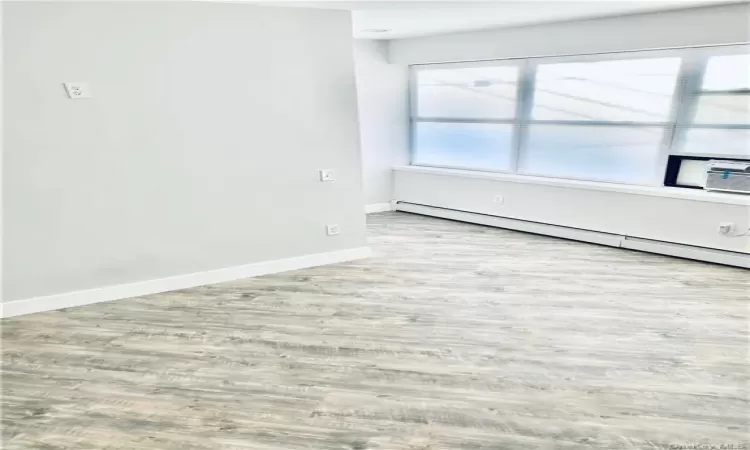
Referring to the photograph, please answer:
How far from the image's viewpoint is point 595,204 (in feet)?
16.9

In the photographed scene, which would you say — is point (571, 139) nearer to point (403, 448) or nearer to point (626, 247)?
point (626, 247)

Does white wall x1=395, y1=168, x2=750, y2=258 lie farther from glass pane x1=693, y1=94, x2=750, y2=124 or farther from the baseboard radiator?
glass pane x1=693, y1=94, x2=750, y2=124

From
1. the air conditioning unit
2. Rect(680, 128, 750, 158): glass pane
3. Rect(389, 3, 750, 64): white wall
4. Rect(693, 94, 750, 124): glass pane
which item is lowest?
the air conditioning unit

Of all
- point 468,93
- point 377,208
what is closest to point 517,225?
point 468,93

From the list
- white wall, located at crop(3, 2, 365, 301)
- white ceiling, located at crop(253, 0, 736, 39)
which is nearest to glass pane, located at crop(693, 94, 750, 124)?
white ceiling, located at crop(253, 0, 736, 39)

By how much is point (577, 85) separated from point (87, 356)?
5.01 m

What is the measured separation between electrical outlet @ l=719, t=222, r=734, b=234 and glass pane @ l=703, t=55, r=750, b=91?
1157 mm

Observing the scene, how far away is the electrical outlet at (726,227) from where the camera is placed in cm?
436

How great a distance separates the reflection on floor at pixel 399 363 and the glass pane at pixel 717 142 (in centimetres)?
103

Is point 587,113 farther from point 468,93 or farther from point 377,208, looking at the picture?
point 377,208

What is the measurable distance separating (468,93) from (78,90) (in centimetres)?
431

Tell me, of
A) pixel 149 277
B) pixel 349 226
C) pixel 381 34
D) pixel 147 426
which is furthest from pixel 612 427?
pixel 381 34

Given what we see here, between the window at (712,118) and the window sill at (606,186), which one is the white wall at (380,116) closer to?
the window sill at (606,186)

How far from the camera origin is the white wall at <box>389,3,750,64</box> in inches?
162
